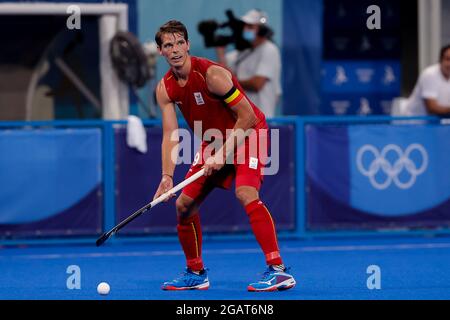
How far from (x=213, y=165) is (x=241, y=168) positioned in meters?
0.29

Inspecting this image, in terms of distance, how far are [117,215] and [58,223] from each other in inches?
22.9

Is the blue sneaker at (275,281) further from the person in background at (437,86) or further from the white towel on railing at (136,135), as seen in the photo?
the person in background at (437,86)

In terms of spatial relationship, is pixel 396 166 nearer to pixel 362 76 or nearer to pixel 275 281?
pixel 362 76

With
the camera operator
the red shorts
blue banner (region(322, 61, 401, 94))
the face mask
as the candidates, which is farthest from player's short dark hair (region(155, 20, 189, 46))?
blue banner (region(322, 61, 401, 94))

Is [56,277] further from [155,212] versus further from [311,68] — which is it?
[311,68]

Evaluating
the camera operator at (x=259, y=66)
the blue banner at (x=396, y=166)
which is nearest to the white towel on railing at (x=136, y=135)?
the camera operator at (x=259, y=66)

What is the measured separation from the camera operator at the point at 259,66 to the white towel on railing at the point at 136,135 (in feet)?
4.51

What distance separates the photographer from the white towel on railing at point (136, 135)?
39.3 ft

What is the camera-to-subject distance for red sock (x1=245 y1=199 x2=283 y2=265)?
28.4 feet

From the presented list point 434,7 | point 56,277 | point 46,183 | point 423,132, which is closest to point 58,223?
point 46,183

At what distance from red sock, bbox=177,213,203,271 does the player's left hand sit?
1.67 ft

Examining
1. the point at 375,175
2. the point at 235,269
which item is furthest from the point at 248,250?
the point at 375,175

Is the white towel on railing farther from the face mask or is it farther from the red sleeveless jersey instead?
the red sleeveless jersey
